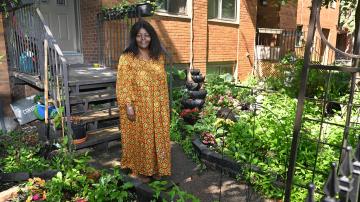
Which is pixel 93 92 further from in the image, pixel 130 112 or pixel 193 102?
pixel 130 112

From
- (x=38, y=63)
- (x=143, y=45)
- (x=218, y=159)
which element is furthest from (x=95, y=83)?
(x=218, y=159)

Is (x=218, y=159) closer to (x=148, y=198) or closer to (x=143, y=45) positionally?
(x=148, y=198)

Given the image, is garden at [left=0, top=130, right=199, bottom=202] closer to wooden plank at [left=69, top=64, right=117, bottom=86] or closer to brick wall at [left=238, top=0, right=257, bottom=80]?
wooden plank at [left=69, top=64, right=117, bottom=86]

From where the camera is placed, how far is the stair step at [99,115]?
4973 millimetres

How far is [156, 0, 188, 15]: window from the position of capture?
829cm

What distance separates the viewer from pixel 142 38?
3.45 m

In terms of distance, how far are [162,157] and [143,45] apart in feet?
4.45

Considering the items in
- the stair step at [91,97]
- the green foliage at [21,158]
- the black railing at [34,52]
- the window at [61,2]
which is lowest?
the green foliage at [21,158]

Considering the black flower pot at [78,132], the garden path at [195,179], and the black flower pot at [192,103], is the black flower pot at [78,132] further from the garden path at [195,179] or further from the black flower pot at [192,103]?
the black flower pot at [192,103]

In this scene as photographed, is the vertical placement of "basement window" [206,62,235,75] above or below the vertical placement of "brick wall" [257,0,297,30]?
below

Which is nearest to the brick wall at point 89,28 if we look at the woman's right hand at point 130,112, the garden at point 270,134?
the garden at point 270,134

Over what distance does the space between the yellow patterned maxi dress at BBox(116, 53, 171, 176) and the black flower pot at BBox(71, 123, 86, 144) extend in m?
1.03

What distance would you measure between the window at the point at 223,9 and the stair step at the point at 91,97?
18.3 feet

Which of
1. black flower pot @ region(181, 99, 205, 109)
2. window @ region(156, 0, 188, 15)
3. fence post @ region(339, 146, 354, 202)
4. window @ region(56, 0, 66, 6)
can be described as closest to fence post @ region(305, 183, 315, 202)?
fence post @ region(339, 146, 354, 202)
